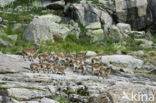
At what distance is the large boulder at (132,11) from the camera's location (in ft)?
167

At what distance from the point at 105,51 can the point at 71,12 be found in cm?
1454

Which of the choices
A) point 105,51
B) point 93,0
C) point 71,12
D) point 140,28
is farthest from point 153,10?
point 105,51

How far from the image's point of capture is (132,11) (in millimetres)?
51062

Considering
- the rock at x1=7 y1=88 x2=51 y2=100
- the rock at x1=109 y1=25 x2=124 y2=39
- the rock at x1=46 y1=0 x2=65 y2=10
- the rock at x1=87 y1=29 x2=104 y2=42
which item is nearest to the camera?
the rock at x1=7 y1=88 x2=51 y2=100

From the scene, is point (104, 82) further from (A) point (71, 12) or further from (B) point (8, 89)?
A: (A) point (71, 12)

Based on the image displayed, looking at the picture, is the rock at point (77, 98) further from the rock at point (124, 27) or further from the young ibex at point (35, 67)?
the rock at point (124, 27)

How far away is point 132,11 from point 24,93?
1692 inches

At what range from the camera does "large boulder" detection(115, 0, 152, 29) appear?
50.8 m

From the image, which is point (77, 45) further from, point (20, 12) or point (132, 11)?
point (132, 11)

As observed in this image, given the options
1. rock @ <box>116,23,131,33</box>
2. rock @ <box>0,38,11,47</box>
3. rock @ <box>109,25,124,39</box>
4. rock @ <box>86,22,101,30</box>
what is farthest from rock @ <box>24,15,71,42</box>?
rock @ <box>116,23,131,33</box>

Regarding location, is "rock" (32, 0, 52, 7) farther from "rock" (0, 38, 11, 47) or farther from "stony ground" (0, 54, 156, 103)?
"stony ground" (0, 54, 156, 103)

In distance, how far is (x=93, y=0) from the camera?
49.3 metres

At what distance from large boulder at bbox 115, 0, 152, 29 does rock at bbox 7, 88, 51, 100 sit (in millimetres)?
41547

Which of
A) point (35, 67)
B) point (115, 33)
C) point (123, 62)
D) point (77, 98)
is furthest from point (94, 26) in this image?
point (77, 98)
